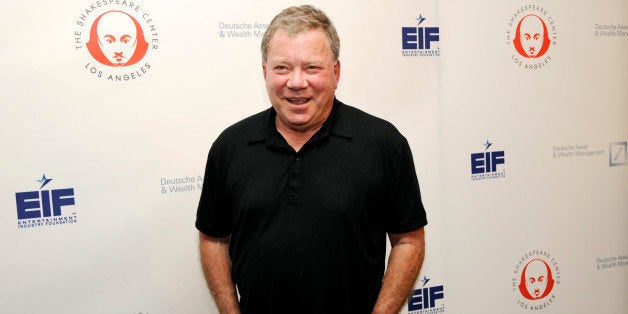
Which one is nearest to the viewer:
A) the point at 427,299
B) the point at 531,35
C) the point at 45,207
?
the point at 45,207

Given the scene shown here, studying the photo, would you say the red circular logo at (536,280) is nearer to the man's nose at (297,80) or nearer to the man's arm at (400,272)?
the man's arm at (400,272)

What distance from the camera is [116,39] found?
76.4 inches

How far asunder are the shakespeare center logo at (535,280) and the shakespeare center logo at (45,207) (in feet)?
6.78

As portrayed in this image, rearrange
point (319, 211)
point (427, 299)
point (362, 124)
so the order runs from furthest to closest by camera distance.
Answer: point (427, 299), point (362, 124), point (319, 211)

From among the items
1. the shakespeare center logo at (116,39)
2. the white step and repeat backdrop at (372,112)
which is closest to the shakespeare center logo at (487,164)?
the white step and repeat backdrop at (372,112)

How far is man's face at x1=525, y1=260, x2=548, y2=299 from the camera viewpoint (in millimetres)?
2605

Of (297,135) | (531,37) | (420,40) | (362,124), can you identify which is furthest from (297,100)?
(531,37)

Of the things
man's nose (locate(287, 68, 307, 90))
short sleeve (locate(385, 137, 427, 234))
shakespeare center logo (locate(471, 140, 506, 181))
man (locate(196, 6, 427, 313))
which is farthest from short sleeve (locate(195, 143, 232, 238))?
shakespeare center logo (locate(471, 140, 506, 181))

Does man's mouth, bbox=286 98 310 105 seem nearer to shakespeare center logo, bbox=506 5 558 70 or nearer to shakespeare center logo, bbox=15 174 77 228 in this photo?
shakespeare center logo, bbox=15 174 77 228

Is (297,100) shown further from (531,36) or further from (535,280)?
(535,280)

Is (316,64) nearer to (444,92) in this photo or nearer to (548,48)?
(444,92)

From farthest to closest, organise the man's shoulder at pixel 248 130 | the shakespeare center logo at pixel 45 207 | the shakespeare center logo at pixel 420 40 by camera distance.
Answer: the shakespeare center logo at pixel 420 40, the shakespeare center logo at pixel 45 207, the man's shoulder at pixel 248 130

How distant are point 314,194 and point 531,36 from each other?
5.42ft

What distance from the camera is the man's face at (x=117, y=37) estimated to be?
6.31ft
